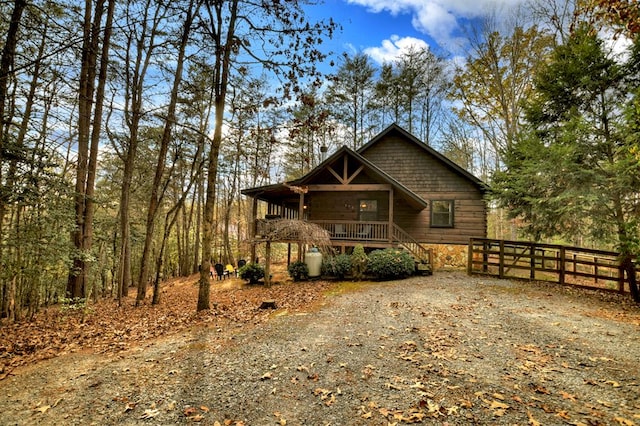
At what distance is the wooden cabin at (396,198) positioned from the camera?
1453 centimetres

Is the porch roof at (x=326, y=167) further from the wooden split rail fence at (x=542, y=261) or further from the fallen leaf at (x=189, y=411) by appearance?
the fallen leaf at (x=189, y=411)

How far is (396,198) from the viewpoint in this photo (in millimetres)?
16641

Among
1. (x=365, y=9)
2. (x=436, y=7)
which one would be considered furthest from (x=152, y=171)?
(x=436, y=7)

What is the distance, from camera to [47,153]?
6.16 meters

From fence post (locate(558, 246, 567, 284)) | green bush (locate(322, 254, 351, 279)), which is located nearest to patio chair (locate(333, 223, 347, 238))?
green bush (locate(322, 254, 351, 279))

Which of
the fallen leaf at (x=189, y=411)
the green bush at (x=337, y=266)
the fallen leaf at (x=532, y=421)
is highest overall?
the green bush at (x=337, y=266)

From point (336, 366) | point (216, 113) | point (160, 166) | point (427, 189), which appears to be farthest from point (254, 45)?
point (427, 189)

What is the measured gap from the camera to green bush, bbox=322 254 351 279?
12.4m

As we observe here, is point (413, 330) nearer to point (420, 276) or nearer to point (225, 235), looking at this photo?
point (420, 276)

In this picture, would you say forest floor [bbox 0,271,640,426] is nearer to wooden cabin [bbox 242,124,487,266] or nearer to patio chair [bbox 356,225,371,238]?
patio chair [bbox 356,225,371,238]

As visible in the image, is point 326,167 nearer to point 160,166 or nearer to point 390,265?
point 390,265

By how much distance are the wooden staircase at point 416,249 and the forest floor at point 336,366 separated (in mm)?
4534

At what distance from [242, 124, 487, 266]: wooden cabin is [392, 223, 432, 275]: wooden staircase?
0.06 metres

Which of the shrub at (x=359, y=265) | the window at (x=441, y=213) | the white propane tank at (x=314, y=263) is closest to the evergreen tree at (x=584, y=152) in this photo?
the window at (x=441, y=213)
